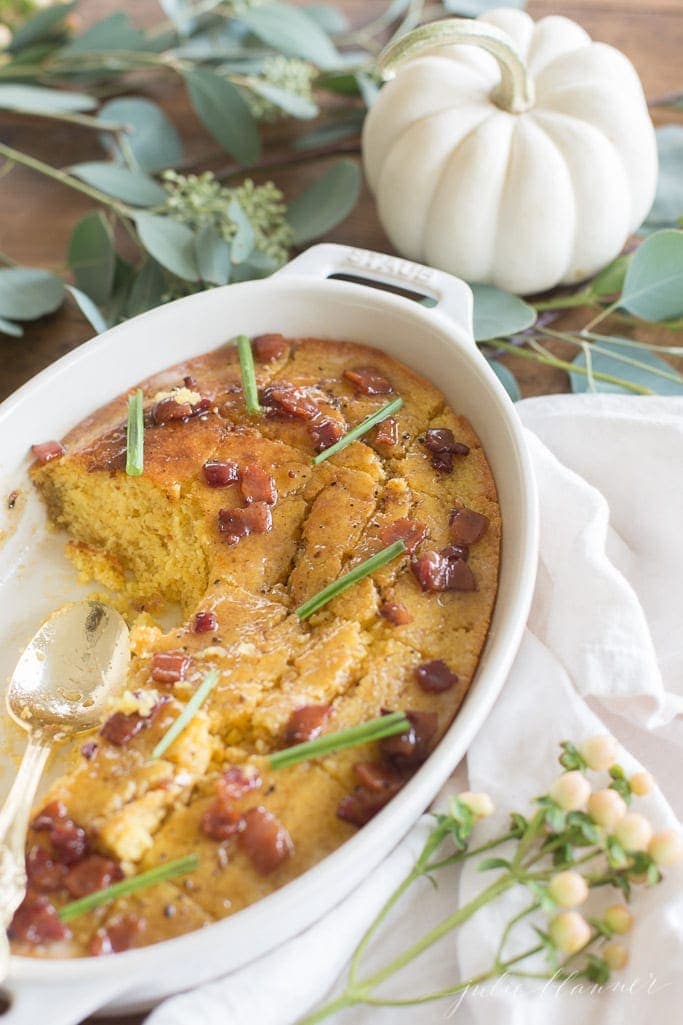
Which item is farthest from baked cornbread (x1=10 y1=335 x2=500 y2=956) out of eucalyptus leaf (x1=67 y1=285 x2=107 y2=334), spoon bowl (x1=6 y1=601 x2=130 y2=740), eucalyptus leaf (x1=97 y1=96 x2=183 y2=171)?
eucalyptus leaf (x1=97 y1=96 x2=183 y2=171)

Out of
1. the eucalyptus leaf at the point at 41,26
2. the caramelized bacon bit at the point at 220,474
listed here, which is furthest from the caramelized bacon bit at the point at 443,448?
the eucalyptus leaf at the point at 41,26

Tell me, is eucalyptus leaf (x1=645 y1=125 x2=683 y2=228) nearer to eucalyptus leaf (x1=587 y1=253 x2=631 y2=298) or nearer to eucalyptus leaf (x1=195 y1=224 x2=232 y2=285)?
eucalyptus leaf (x1=587 y1=253 x2=631 y2=298)

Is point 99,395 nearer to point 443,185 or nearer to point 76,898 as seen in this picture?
point 443,185

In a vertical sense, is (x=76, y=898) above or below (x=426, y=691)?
below

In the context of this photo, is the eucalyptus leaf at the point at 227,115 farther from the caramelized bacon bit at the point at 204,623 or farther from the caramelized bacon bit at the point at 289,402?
the caramelized bacon bit at the point at 204,623

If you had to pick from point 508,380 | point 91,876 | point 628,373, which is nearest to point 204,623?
point 91,876

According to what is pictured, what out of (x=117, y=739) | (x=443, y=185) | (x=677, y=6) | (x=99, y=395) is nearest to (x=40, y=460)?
(x=99, y=395)
